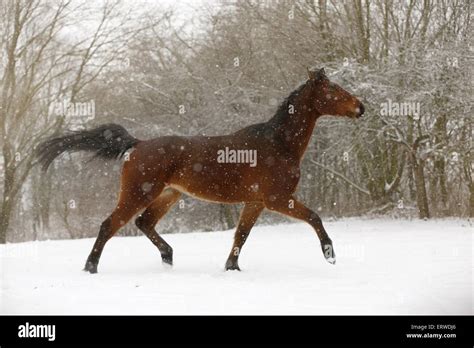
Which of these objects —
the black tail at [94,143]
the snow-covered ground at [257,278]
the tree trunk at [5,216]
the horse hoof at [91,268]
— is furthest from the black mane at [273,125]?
the tree trunk at [5,216]

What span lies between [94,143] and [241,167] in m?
1.86

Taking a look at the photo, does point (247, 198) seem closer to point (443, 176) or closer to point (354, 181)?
point (443, 176)

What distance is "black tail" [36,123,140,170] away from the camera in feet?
23.1

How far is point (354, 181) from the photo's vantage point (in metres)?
18.0

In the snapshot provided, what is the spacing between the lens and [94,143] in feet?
23.4

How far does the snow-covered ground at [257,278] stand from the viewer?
436 cm

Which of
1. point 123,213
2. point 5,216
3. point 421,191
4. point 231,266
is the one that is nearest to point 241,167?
point 231,266

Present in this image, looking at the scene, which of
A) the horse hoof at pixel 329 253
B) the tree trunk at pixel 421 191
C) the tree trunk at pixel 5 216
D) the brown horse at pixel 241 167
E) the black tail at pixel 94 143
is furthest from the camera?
the tree trunk at pixel 5 216

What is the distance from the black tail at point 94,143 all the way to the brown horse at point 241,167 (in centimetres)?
18

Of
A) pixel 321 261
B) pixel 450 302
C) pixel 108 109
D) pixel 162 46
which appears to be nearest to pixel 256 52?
pixel 162 46

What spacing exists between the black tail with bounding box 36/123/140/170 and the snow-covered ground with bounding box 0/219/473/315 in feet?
4.42

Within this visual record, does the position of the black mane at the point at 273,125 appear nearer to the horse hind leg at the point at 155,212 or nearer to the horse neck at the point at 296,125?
the horse neck at the point at 296,125

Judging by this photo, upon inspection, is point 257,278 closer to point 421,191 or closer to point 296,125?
point 296,125

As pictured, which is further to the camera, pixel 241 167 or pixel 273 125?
pixel 273 125
